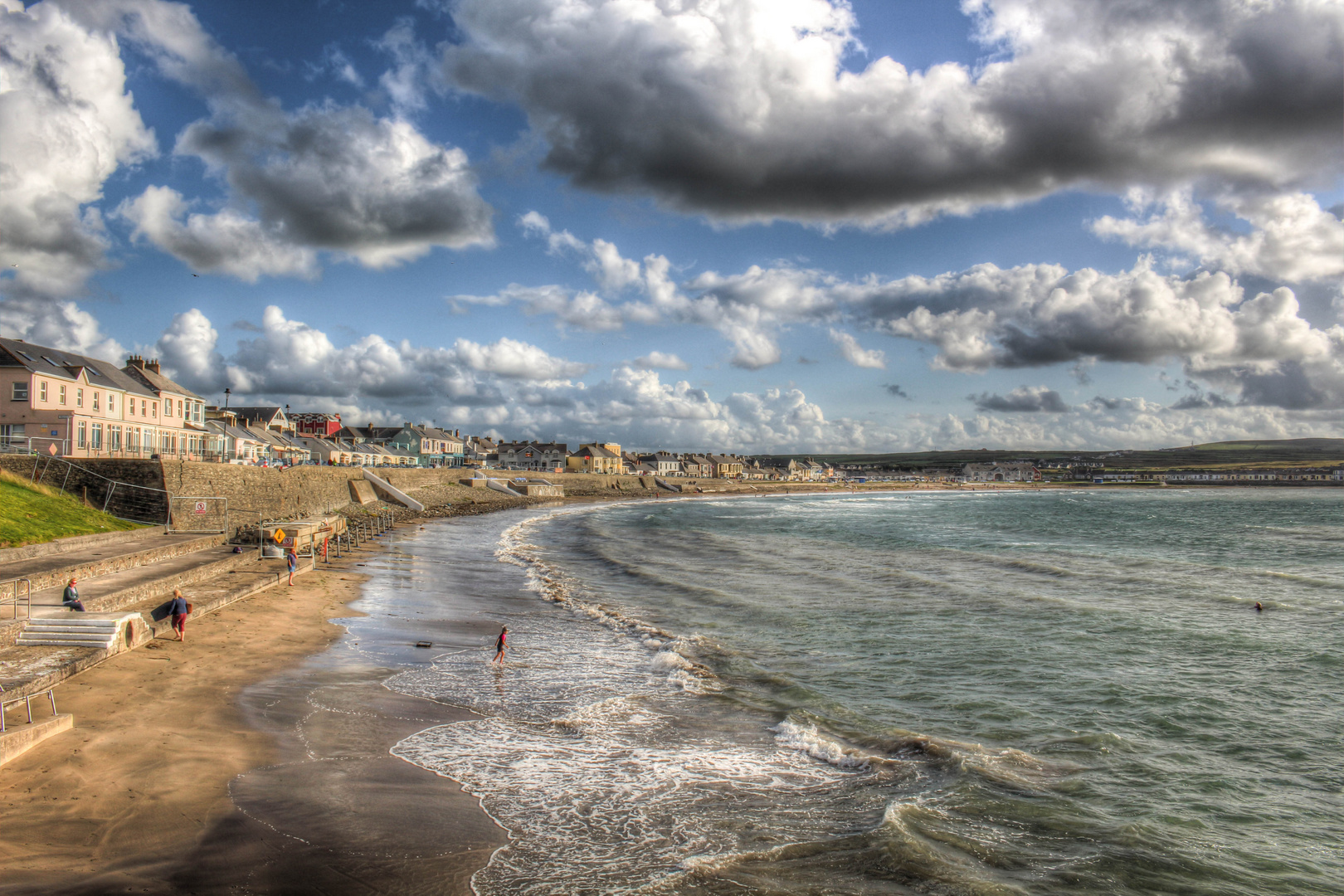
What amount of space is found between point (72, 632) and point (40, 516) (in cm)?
1476

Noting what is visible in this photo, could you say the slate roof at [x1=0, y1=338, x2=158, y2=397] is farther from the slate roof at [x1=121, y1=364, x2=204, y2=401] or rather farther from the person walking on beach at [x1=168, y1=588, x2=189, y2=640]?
the person walking on beach at [x1=168, y1=588, x2=189, y2=640]

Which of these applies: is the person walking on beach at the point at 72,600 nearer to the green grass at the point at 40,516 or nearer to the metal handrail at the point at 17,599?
the metal handrail at the point at 17,599

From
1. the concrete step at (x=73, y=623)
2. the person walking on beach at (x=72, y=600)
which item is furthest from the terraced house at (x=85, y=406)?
the concrete step at (x=73, y=623)

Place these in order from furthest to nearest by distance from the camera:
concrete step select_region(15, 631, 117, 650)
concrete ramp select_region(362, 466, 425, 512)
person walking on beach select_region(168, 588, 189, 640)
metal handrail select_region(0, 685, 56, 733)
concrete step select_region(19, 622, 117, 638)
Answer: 1. concrete ramp select_region(362, 466, 425, 512)
2. person walking on beach select_region(168, 588, 189, 640)
3. concrete step select_region(19, 622, 117, 638)
4. concrete step select_region(15, 631, 117, 650)
5. metal handrail select_region(0, 685, 56, 733)

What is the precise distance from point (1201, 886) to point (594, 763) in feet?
25.5

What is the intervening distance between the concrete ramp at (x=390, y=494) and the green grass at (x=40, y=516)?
120ft

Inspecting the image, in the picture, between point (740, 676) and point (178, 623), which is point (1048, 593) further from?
point (178, 623)

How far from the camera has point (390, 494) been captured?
66438 mm

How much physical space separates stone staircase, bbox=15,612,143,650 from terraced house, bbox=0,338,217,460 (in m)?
24.1

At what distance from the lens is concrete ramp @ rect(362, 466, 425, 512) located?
6562cm

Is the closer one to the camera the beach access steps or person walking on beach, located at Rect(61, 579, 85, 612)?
person walking on beach, located at Rect(61, 579, 85, 612)

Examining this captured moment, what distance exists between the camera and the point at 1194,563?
3678 cm

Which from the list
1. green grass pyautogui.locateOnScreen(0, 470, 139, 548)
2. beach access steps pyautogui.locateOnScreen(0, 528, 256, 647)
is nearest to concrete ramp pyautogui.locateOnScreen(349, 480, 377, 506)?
green grass pyautogui.locateOnScreen(0, 470, 139, 548)

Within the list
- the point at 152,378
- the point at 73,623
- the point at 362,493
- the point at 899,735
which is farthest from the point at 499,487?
the point at 899,735
